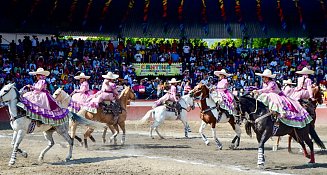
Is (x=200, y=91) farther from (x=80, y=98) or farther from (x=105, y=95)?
(x=80, y=98)

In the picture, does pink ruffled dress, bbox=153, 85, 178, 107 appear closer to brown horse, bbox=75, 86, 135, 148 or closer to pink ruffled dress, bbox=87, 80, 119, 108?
brown horse, bbox=75, 86, 135, 148

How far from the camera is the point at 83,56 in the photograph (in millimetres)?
40719

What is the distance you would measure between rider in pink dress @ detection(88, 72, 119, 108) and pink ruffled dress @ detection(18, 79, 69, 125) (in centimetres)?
337

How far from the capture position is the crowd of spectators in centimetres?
3703

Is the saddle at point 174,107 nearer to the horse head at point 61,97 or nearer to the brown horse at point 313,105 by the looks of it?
the brown horse at point 313,105

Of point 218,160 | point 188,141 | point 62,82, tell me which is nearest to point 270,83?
point 218,160

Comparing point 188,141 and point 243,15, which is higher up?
point 243,15

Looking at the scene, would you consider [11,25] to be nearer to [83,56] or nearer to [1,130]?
[83,56]

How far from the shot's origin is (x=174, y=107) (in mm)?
24938

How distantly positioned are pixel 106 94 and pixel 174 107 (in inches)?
205

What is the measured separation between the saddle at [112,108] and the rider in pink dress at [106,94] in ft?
0.49

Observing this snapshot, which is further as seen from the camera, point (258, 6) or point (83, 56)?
point (258, 6)

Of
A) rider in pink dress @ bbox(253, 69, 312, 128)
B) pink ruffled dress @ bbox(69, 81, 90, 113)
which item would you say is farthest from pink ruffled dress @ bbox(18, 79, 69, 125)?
rider in pink dress @ bbox(253, 69, 312, 128)

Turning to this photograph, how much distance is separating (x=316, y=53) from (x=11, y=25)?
22.5 meters
